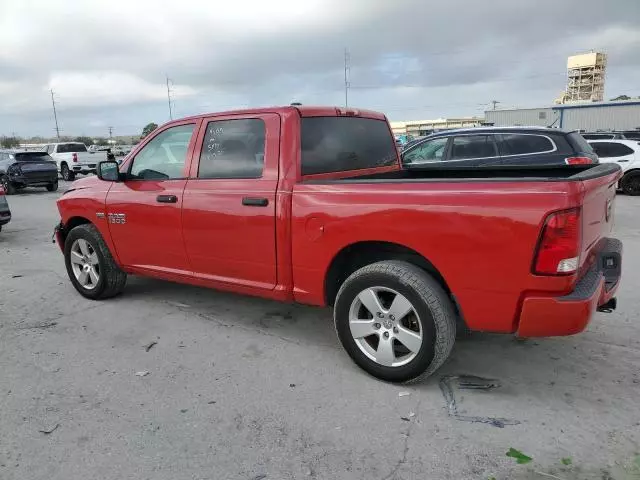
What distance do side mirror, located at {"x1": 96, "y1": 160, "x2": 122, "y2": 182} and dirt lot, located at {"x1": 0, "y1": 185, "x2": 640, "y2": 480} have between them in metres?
1.28

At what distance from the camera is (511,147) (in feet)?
29.3

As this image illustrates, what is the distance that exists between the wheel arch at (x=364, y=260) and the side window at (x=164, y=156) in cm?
166

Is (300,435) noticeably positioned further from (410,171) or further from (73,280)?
(73,280)

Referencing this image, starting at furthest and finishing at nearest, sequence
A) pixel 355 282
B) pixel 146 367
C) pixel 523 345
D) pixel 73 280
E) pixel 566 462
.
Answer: pixel 73 280, pixel 523 345, pixel 146 367, pixel 355 282, pixel 566 462

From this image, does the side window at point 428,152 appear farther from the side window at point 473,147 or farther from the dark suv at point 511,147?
the side window at point 473,147

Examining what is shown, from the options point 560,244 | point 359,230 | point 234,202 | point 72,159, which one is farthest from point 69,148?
point 560,244

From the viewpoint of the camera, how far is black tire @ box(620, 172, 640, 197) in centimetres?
1312

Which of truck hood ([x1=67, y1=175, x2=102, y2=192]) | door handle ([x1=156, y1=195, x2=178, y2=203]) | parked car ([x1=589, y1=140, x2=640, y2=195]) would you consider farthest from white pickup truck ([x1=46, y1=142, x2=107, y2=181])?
door handle ([x1=156, y1=195, x2=178, y2=203])

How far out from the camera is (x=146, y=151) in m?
4.68

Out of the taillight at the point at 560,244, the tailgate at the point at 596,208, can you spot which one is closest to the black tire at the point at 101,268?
the taillight at the point at 560,244

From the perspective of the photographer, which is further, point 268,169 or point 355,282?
point 268,169

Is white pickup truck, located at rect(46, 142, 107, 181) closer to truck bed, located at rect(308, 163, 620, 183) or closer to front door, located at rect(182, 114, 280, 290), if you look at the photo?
front door, located at rect(182, 114, 280, 290)

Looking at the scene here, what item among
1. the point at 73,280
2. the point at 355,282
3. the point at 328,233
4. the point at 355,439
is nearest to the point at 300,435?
the point at 355,439

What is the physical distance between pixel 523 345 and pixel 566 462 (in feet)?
4.88
